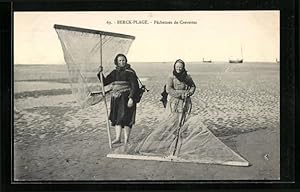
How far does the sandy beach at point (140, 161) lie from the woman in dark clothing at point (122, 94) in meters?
0.09

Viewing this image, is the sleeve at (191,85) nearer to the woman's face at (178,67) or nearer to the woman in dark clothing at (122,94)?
the woman's face at (178,67)

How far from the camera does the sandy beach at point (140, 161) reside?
9.78 feet

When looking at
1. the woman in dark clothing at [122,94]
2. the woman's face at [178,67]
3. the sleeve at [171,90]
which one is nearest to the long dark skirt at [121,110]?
the woman in dark clothing at [122,94]

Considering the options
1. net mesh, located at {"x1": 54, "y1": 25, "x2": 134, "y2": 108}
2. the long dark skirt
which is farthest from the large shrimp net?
the long dark skirt

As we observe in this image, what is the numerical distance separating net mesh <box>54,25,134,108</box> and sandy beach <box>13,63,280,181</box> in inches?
2.4

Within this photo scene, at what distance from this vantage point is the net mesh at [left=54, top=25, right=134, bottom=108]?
117 inches

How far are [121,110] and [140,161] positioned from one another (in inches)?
13.4

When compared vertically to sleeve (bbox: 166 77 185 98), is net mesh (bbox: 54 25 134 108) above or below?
above

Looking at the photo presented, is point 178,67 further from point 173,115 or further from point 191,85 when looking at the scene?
point 173,115

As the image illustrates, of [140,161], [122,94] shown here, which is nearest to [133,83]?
[122,94]

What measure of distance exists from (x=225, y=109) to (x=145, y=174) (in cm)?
64

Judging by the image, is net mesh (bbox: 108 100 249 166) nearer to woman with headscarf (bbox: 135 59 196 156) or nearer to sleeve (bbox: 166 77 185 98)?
woman with headscarf (bbox: 135 59 196 156)

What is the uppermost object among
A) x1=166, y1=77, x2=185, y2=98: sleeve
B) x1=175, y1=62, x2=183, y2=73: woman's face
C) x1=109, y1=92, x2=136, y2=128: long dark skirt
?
x1=175, y1=62, x2=183, y2=73: woman's face
